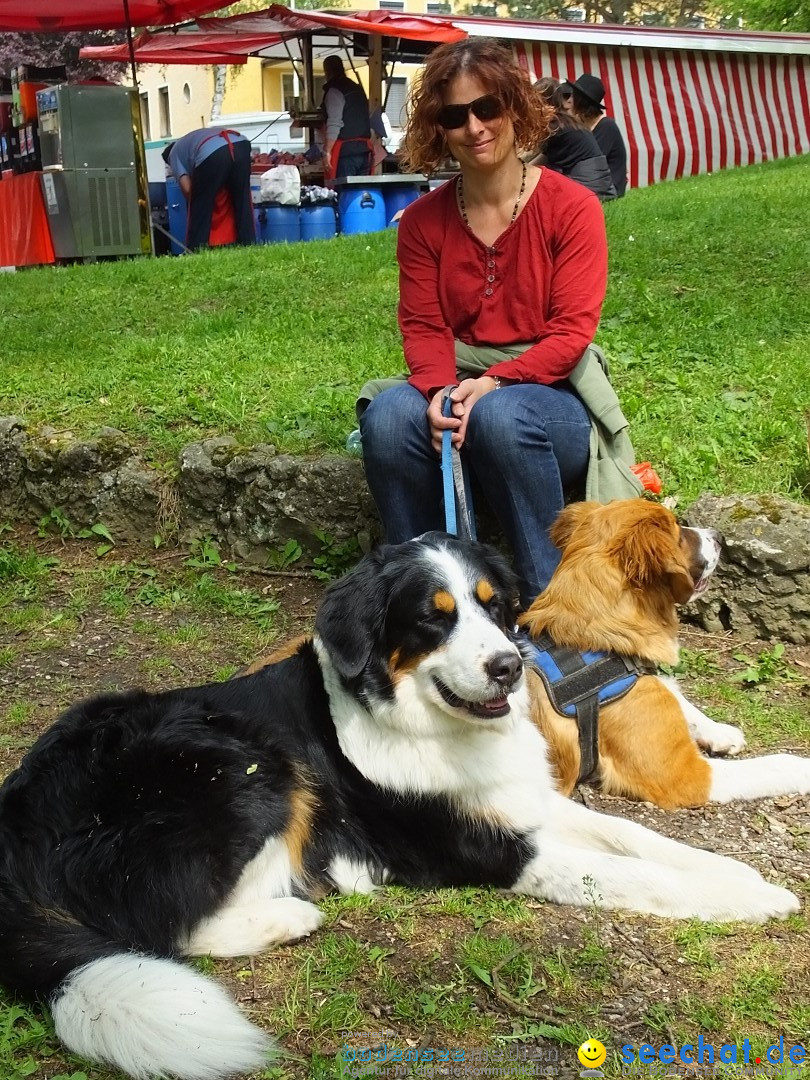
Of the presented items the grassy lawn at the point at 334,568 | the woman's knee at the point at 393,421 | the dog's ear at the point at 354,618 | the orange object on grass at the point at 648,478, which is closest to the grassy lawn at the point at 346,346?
the grassy lawn at the point at 334,568

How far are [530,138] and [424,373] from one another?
104cm

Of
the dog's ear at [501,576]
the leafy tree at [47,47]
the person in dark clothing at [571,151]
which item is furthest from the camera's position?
the leafy tree at [47,47]

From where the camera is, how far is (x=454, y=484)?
4.04 metres

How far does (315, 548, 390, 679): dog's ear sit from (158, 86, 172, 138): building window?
51789mm

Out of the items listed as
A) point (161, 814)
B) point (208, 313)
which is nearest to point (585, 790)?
point (161, 814)

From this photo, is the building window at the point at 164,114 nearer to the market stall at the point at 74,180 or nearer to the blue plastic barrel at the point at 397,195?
the market stall at the point at 74,180

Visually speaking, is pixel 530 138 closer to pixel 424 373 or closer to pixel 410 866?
pixel 424 373

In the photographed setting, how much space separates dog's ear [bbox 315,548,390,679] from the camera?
118 inches

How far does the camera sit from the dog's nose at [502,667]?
9.39 feet

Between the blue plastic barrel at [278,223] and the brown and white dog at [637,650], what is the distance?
38.2 feet

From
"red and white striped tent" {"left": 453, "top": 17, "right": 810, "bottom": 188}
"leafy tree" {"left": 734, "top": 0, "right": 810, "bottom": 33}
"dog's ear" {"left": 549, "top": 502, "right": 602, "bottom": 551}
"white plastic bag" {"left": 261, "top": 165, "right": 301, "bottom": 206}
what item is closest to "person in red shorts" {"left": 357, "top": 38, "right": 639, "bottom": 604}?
"dog's ear" {"left": 549, "top": 502, "right": 602, "bottom": 551}

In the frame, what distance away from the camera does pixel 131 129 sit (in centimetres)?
1316

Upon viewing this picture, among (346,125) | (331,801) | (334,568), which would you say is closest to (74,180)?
(346,125)

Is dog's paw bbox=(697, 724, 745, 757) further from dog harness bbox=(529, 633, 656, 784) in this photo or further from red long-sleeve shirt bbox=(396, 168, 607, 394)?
red long-sleeve shirt bbox=(396, 168, 607, 394)
